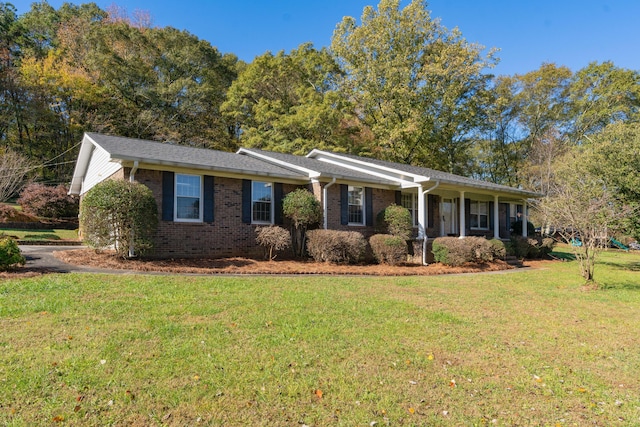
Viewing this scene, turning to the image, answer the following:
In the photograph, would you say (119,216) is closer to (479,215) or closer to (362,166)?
(362,166)

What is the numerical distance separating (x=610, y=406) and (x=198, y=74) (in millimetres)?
33242

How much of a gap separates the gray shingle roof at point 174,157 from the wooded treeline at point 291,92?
11.4m

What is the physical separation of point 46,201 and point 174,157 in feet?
45.8

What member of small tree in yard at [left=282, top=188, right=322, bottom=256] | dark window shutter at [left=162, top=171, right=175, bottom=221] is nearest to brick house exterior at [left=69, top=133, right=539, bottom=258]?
dark window shutter at [left=162, top=171, right=175, bottom=221]

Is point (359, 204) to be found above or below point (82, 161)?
below

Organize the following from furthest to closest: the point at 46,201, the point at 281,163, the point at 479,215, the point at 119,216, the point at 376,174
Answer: the point at 46,201 → the point at 479,215 → the point at 376,174 → the point at 281,163 → the point at 119,216

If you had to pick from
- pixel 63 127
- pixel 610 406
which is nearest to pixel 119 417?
pixel 610 406

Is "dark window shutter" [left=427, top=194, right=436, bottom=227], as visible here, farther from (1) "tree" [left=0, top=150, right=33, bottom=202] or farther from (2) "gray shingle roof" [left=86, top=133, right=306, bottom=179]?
(1) "tree" [left=0, top=150, right=33, bottom=202]

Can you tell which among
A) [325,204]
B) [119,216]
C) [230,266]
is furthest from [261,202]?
[119,216]

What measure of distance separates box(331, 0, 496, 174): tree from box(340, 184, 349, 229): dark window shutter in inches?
512

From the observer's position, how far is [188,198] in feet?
38.9

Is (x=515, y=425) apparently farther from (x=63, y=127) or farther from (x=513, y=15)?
(x=63, y=127)

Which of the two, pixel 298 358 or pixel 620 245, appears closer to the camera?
pixel 298 358

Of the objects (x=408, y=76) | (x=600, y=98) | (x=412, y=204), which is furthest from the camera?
(x=600, y=98)
